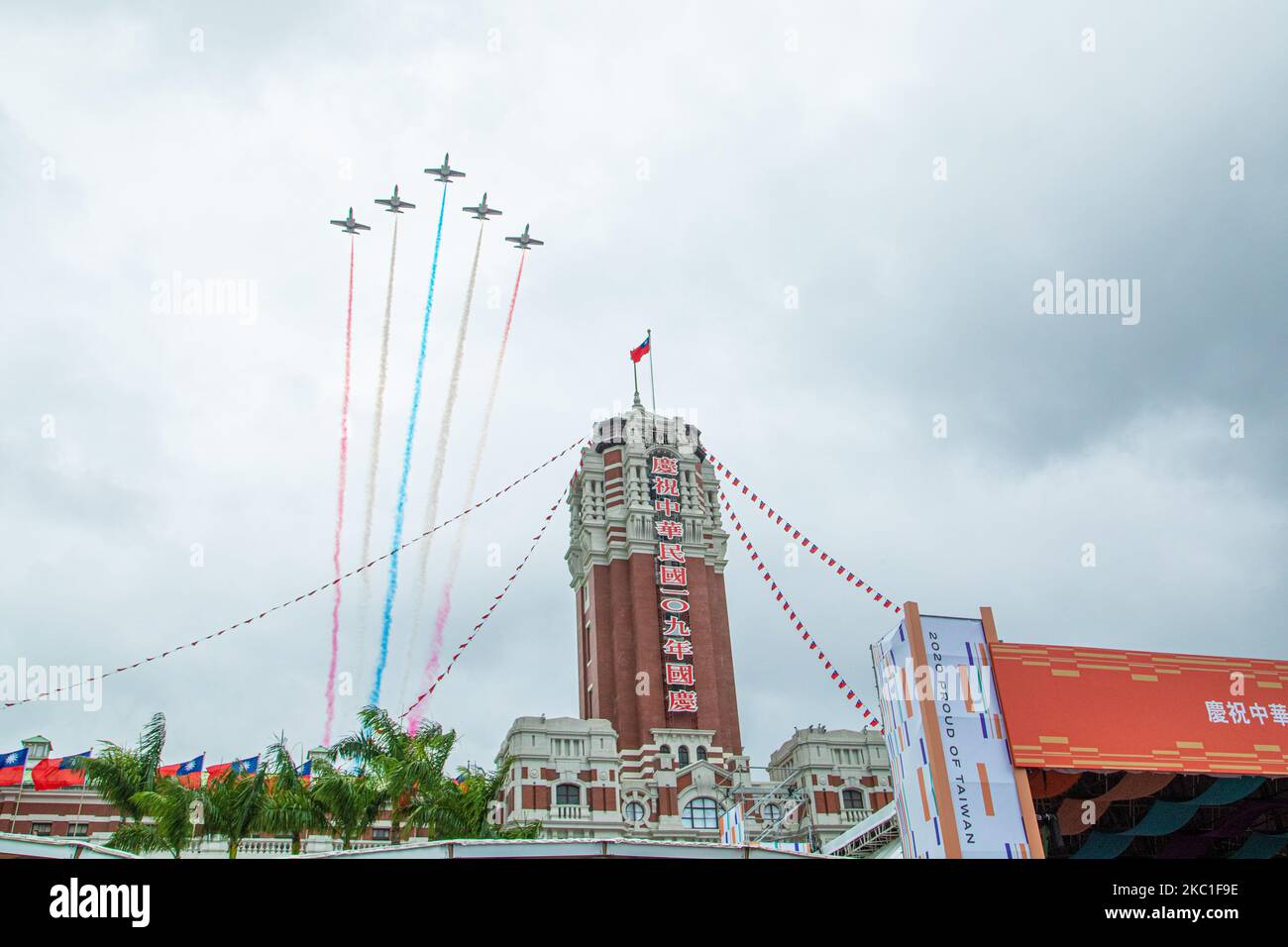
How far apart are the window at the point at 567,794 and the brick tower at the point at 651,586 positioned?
616 centimetres

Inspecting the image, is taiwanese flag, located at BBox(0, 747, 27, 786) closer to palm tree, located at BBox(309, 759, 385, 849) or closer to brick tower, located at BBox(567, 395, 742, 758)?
brick tower, located at BBox(567, 395, 742, 758)

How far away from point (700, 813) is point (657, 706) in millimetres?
7874

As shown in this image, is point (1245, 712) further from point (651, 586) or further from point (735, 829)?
point (651, 586)

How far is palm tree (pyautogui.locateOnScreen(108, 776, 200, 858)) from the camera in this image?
107 ft

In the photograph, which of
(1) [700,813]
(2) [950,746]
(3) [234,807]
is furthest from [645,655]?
(2) [950,746]

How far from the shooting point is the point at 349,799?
111 feet

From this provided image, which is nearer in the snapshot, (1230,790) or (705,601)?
(1230,790)

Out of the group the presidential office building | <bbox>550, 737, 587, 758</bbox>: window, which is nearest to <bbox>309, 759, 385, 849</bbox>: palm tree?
the presidential office building
